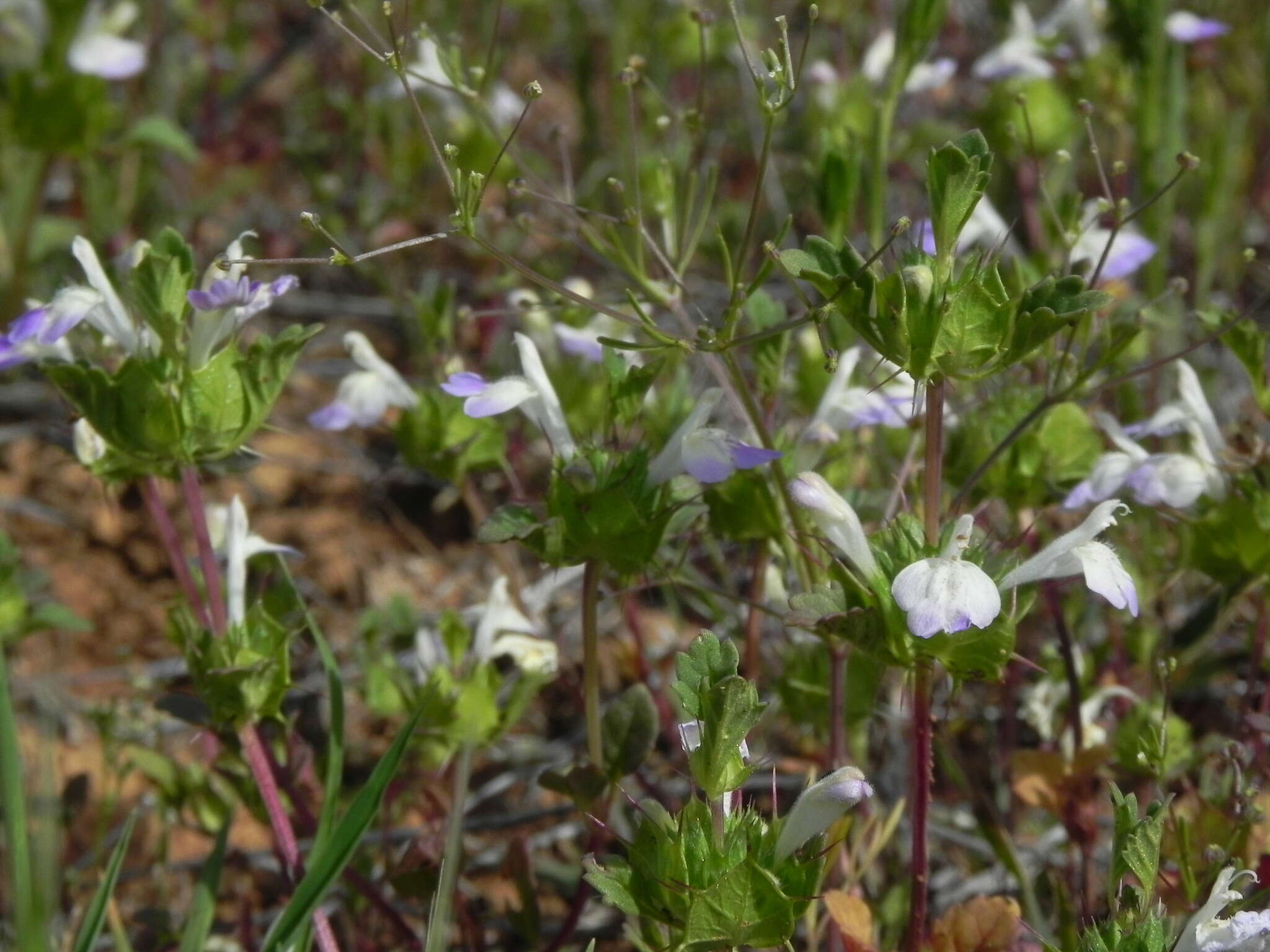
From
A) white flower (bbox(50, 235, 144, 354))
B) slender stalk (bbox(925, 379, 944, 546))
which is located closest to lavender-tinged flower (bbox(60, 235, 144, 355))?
white flower (bbox(50, 235, 144, 354))

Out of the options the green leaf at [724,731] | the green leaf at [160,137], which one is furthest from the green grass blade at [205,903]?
the green leaf at [160,137]

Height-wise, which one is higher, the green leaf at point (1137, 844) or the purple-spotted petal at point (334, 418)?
the green leaf at point (1137, 844)

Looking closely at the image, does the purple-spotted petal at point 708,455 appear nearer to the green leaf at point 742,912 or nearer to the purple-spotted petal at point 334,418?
the green leaf at point 742,912

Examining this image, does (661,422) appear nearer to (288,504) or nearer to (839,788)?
(839,788)

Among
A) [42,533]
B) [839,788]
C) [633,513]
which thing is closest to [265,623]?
[633,513]

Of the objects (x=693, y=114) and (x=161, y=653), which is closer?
(x=693, y=114)

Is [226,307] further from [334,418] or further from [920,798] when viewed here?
[920,798]

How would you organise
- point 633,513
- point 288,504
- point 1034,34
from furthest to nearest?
point 288,504
point 1034,34
point 633,513
